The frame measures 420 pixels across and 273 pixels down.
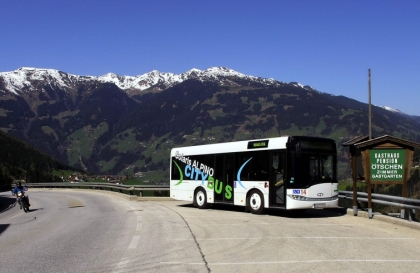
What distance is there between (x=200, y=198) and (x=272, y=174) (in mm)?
5166

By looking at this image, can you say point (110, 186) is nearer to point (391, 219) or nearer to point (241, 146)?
point (241, 146)

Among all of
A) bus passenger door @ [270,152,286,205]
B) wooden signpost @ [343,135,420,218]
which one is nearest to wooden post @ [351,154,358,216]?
wooden signpost @ [343,135,420,218]

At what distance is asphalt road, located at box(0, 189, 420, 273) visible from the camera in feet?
28.6

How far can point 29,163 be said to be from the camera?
144 m

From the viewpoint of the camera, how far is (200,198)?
869 inches

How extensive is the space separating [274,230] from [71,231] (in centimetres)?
559

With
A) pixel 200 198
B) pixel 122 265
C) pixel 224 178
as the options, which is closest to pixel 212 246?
pixel 122 265

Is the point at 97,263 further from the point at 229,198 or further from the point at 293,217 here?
the point at 229,198

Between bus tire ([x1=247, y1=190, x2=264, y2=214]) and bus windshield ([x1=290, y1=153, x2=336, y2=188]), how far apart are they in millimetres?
1757

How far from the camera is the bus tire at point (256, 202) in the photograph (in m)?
18.3

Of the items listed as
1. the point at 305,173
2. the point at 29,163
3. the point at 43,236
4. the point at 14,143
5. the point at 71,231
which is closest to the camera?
the point at 43,236

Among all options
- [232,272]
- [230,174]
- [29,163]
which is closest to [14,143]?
[29,163]

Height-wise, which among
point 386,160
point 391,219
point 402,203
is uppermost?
point 386,160

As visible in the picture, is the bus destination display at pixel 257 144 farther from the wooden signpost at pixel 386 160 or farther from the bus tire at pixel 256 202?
the wooden signpost at pixel 386 160
